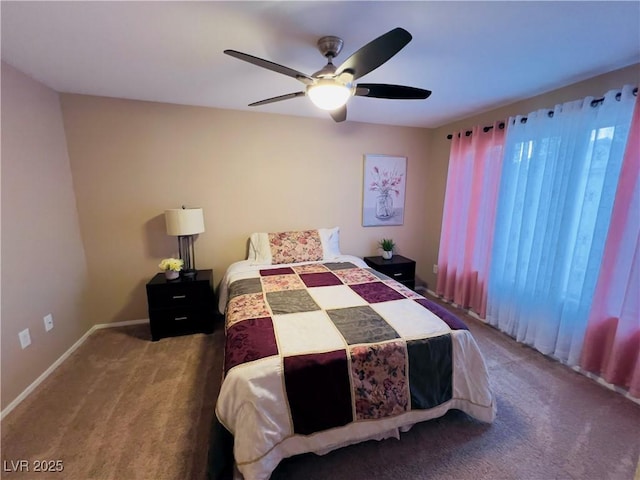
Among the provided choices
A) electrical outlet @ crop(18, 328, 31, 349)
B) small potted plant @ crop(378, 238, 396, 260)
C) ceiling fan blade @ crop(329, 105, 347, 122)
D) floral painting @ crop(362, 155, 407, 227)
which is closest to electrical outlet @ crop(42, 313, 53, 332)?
electrical outlet @ crop(18, 328, 31, 349)

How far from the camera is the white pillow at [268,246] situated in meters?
2.95

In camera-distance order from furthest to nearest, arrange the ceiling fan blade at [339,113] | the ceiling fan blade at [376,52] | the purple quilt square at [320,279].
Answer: the purple quilt square at [320,279], the ceiling fan blade at [339,113], the ceiling fan blade at [376,52]

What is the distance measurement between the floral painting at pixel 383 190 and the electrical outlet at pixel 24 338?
3283 millimetres

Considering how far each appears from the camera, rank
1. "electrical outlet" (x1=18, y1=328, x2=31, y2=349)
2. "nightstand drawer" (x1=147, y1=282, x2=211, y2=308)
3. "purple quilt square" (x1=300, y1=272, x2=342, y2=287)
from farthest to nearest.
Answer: "nightstand drawer" (x1=147, y1=282, x2=211, y2=308) < "purple quilt square" (x1=300, y1=272, x2=342, y2=287) < "electrical outlet" (x1=18, y1=328, x2=31, y2=349)

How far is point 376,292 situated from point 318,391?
97 cm

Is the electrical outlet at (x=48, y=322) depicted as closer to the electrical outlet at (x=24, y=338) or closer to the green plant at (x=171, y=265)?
the electrical outlet at (x=24, y=338)

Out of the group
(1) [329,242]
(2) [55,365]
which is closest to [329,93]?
(1) [329,242]

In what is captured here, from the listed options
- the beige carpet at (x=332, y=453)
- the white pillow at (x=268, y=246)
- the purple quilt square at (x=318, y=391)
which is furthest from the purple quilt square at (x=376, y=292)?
the white pillow at (x=268, y=246)

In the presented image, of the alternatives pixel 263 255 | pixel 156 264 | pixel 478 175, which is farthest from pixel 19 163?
pixel 478 175

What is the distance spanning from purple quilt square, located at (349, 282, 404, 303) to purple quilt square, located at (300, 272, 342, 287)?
0.66ft

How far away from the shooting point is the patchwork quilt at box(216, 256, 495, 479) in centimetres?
128

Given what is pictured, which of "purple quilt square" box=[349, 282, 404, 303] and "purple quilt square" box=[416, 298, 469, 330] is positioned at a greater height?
"purple quilt square" box=[349, 282, 404, 303]

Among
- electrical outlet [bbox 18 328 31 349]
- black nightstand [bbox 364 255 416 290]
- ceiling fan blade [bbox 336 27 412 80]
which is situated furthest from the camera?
black nightstand [bbox 364 255 416 290]

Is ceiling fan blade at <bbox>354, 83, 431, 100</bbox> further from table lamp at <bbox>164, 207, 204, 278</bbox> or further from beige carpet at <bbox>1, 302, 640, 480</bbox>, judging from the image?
beige carpet at <bbox>1, 302, 640, 480</bbox>
